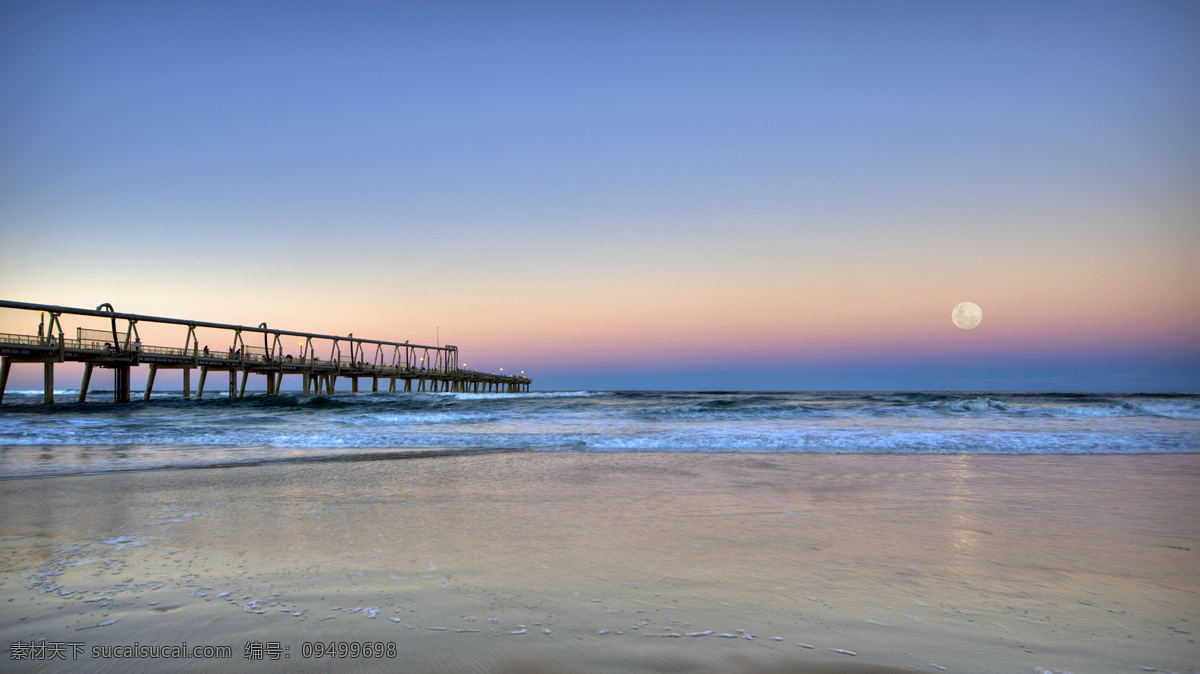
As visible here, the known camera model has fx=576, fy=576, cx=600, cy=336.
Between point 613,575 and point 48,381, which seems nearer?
point 613,575

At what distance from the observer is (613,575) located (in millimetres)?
3527

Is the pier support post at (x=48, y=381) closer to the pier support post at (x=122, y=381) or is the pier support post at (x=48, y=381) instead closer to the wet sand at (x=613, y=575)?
the pier support post at (x=122, y=381)

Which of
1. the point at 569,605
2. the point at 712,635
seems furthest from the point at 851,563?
the point at 569,605

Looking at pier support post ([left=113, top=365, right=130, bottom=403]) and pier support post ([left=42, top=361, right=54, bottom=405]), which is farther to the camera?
pier support post ([left=113, top=365, right=130, bottom=403])

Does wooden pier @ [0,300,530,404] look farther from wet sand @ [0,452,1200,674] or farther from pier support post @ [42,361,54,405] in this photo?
wet sand @ [0,452,1200,674]

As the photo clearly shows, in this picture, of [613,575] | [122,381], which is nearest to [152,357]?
[122,381]

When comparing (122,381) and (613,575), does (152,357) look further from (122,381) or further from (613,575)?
(613,575)

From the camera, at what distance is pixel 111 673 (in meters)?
2.35

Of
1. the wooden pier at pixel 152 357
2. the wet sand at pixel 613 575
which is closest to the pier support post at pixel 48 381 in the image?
the wooden pier at pixel 152 357

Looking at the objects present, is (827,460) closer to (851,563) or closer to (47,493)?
(851,563)

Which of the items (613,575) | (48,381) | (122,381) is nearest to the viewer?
(613,575)

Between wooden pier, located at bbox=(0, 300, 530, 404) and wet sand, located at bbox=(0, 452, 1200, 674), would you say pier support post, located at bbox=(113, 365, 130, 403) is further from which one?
wet sand, located at bbox=(0, 452, 1200, 674)

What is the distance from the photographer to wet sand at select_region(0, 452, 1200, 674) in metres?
2.52

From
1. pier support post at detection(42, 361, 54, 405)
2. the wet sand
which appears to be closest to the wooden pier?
pier support post at detection(42, 361, 54, 405)
